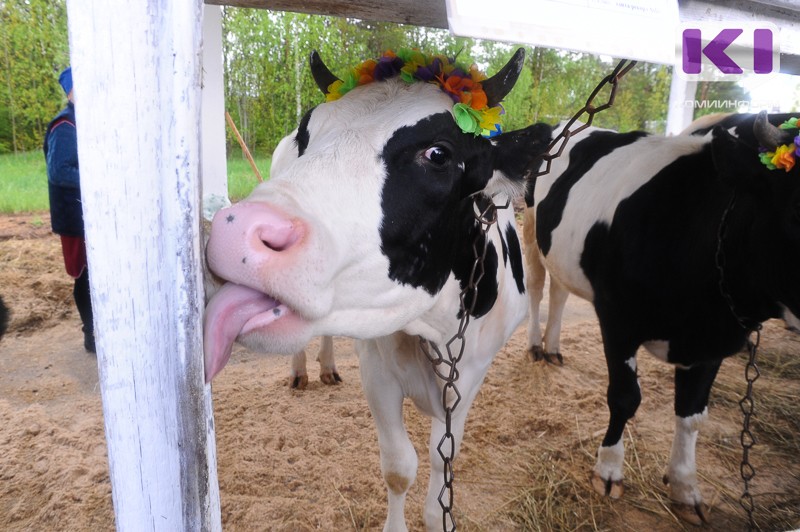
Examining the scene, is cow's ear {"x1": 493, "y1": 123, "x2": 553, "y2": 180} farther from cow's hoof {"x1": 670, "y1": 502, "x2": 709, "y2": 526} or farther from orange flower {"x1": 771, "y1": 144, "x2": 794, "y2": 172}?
cow's hoof {"x1": 670, "y1": 502, "x2": 709, "y2": 526}

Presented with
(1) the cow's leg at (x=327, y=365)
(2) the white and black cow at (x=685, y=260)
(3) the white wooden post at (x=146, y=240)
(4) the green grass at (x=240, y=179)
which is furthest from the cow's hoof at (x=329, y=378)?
(4) the green grass at (x=240, y=179)

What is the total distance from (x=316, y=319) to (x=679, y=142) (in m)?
2.60

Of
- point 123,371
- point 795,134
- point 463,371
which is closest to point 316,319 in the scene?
point 123,371

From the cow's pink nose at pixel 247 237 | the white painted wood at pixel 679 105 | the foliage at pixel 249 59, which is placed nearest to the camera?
the cow's pink nose at pixel 247 237

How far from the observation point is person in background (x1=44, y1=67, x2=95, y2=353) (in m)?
3.65

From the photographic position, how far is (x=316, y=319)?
117 cm

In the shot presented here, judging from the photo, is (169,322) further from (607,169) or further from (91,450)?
(607,169)

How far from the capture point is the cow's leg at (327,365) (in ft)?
12.3

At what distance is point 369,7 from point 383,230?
2.97 ft

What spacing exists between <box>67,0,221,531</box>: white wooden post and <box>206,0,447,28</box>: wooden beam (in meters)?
1.00

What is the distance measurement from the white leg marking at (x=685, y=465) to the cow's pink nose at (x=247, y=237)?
2528 millimetres

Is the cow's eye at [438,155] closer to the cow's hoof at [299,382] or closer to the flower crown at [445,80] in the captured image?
the flower crown at [445,80]

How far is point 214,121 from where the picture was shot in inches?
208

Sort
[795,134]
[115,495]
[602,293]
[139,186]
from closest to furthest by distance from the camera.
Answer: [139,186], [115,495], [795,134], [602,293]
